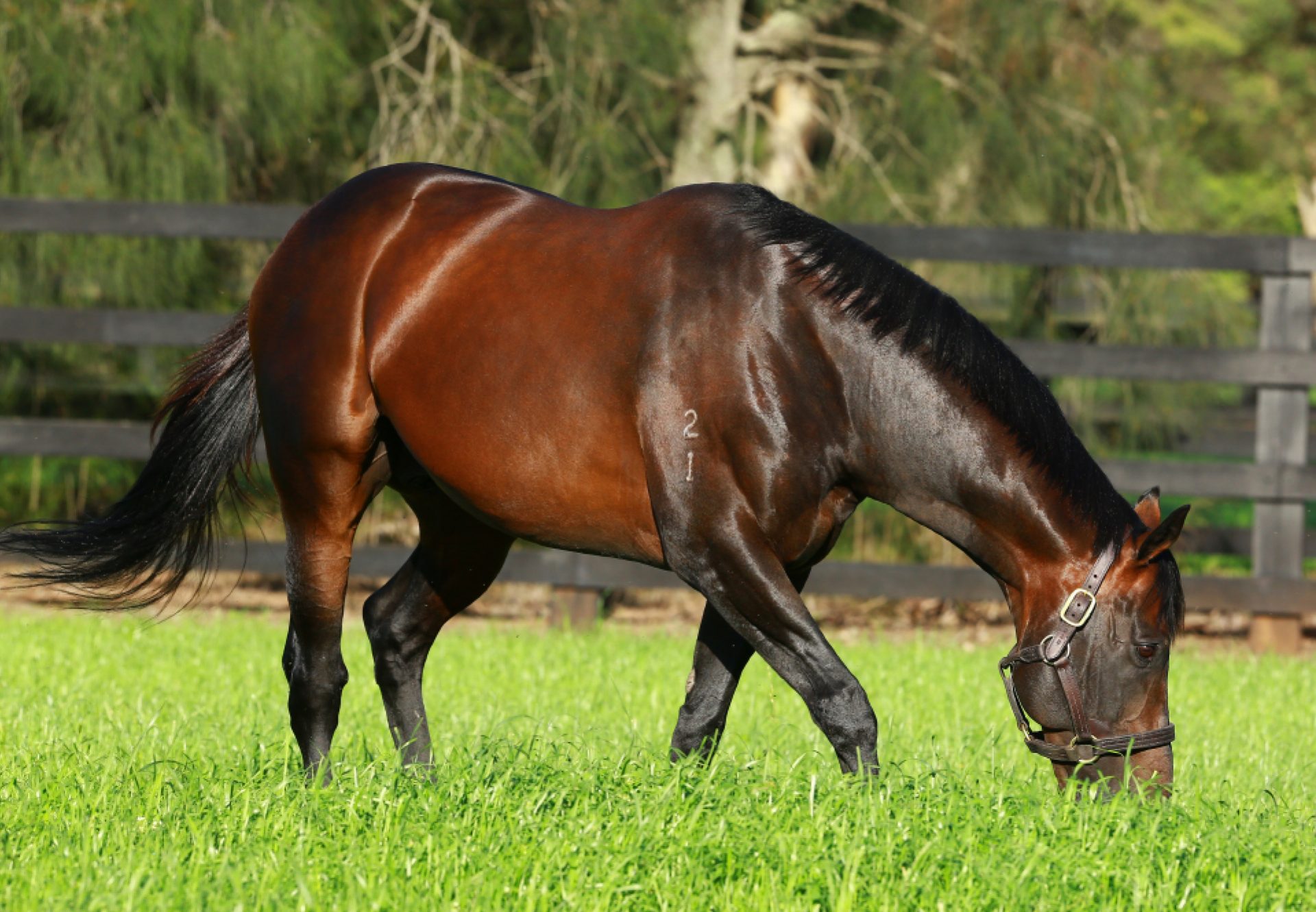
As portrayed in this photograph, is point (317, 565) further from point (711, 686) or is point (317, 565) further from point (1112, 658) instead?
point (1112, 658)

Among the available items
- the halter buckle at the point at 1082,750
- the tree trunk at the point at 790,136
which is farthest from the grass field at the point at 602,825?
the tree trunk at the point at 790,136

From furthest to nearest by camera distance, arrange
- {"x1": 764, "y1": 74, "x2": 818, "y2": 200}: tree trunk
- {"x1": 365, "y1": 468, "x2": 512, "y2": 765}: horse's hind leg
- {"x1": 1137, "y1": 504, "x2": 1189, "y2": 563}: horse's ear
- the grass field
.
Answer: {"x1": 764, "y1": 74, "x2": 818, "y2": 200}: tree trunk → {"x1": 365, "y1": 468, "x2": 512, "y2": 765}: horse's hind leg → {"x1": 1137, "y1": 504, "x2": 1189, "y2": 563}: horse's ear → the grass field

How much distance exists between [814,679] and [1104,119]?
6131mm

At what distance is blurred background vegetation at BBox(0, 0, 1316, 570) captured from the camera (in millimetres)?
7965

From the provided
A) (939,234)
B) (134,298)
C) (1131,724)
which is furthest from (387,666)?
(134,298)

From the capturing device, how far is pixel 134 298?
8.09 metres

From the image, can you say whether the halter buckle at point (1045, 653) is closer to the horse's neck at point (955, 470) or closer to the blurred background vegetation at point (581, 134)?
the horse's neck at point (955, 470)

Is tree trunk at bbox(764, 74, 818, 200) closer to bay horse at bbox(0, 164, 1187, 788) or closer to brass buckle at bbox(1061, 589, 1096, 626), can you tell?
bay horse at bbox(0, 164, 1187, 788)

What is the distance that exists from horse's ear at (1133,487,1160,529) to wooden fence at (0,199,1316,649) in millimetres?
3662

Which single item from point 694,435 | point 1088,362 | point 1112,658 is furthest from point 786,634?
point 1088,362

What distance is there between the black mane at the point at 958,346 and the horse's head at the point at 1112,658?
87 millimetres

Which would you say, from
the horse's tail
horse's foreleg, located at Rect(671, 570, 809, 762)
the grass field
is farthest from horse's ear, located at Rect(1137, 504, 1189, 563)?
the horse's tail

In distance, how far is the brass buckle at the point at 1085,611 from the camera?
330 cm

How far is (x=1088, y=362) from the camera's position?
720 centimetres
